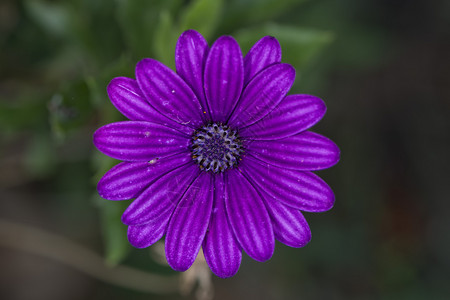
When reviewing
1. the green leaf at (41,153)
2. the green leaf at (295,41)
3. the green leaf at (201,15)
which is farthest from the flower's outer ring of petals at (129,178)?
the green leaf at (41,153)

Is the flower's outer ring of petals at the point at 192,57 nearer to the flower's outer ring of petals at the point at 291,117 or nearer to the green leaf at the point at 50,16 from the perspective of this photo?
the flower's outer ring of petals at the point at 291,117

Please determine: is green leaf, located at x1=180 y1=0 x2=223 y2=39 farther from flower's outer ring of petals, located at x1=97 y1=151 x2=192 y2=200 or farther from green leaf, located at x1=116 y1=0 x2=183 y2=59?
flower's outer ring of petals, located at x1=97 y1=151 x2=192 y2=200

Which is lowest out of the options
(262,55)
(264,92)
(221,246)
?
(221,246)

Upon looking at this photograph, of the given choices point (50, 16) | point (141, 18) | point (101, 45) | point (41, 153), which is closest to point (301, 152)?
point (141, 18)

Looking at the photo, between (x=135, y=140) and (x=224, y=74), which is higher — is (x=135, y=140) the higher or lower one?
the lower one

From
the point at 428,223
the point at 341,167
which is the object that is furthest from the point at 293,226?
the point at 428,223

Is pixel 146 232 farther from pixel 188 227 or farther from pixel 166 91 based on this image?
pixel 166 91
